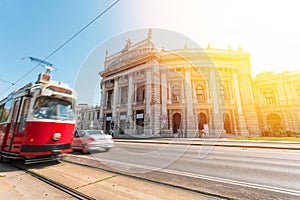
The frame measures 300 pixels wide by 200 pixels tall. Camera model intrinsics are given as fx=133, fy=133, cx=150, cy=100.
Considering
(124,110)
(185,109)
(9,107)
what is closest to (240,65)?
(185,109)

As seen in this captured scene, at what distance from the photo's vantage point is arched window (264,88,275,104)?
26.3 m

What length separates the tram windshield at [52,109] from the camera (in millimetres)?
5172

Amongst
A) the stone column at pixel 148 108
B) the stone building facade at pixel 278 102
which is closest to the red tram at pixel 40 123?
the stone column at pixel 148 108

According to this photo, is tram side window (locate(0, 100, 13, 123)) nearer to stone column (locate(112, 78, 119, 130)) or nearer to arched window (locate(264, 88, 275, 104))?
stone column (locate(112, 78, 119, 130))

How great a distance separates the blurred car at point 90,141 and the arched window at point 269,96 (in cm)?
3159

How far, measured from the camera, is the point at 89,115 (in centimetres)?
4516

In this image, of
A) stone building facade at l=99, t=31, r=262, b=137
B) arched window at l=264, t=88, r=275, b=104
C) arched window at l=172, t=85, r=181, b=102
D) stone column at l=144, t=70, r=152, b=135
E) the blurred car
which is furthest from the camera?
arched window at l=264, t=88, r=275, b=104

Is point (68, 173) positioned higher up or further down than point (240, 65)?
further down

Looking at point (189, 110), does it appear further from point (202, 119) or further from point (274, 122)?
point (274, 122)

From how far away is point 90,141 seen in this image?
26.8ft

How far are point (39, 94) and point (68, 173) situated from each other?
3252mm

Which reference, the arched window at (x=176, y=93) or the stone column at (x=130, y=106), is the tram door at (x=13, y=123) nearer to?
the stone column at (x=130, y=106)

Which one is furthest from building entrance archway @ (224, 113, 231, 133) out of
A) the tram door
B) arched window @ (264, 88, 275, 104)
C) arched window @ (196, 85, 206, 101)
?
the tram door

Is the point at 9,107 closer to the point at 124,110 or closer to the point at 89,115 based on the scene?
the point at 124,110
